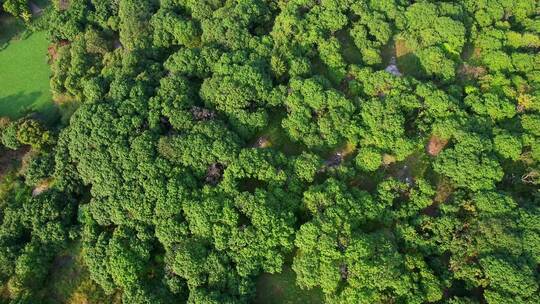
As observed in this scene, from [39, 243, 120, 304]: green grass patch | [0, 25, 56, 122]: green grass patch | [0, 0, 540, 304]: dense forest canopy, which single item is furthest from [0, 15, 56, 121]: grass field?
[39, 243, 120, 304]: green grass patch

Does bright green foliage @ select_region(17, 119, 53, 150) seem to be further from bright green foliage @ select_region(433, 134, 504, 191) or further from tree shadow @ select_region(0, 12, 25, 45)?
bright green foliage @ select_region(433, 134, 504, 191)

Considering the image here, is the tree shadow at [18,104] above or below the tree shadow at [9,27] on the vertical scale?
below

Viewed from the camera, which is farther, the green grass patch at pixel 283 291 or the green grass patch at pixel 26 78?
the green grass patch at pixel 26 78

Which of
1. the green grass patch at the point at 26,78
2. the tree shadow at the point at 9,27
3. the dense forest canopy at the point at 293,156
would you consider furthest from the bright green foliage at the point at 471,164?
the tree shadow at the point at 9,27

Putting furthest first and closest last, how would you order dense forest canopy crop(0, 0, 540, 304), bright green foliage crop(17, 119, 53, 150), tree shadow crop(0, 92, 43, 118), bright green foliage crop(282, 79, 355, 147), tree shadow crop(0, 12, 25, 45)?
tree shadow crop(0, 12, 25, 45) < tree shadow crop(0, 92, 43, 118) < bright green foliage crop(17, 119, 53, 150) < bright green foliage crop(282, 79, 355, 147) < dense forest canopy crop(0, 0, 540, 304)

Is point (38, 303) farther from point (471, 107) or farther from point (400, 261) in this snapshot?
point (471, 107)

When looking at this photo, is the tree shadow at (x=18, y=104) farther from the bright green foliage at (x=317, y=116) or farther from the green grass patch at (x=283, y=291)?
the green grass patch at (x=283, y=291)
